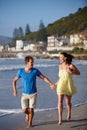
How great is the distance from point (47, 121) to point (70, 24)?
1.05m

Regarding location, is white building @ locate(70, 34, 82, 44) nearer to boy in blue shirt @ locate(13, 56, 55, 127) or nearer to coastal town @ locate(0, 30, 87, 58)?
coastal town @ locate(0, 30, 87, 58)

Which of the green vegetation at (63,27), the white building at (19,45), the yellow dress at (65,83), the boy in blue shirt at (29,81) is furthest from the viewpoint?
the yellow dress at (65,83)

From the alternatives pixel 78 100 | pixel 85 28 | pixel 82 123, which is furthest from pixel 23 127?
pixel 78 100

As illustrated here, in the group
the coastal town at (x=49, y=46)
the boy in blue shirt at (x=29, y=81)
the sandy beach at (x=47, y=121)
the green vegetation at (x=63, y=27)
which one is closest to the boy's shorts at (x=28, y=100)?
the boy in blue shirt at (x=29, y=81)

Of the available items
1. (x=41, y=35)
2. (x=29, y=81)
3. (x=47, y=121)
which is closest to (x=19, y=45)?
(x=41, y=35)

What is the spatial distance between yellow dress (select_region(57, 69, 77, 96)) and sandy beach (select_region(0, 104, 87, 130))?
324 mm

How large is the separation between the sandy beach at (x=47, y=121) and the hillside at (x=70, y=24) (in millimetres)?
875

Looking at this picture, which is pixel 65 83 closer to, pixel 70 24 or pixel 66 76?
pixel 66 76

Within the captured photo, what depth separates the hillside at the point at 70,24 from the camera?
2.68m

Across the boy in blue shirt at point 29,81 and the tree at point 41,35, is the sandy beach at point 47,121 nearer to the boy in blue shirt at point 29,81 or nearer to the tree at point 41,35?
the boy in blue shirt at point 29,81

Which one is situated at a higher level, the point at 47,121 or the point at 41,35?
the point at 41,35

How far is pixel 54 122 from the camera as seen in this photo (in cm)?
336

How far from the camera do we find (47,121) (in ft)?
11.2

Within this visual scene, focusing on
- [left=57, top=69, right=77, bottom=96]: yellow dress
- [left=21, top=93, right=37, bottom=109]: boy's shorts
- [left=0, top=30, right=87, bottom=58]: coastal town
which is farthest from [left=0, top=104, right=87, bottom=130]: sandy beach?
[left=0, top=30, right=87, bottom=58]: coastal town
